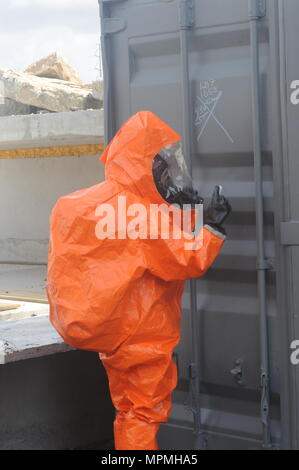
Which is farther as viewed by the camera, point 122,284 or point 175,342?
point 175,342

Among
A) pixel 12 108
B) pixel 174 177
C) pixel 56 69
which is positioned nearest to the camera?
pixel 174 177

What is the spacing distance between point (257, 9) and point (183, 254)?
1.12 m

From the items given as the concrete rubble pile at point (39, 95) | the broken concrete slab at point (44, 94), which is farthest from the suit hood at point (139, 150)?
the broken concrete slab at point (44, 94)

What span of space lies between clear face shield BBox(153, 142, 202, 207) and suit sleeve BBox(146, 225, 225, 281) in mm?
235

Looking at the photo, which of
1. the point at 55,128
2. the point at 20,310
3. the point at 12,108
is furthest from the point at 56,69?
the point at 20,310

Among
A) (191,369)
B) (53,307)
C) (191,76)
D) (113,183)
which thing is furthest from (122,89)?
(191,369)

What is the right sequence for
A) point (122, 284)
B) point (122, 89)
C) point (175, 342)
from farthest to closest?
point (122, 89) < point (175, 342) < point (122, 284)

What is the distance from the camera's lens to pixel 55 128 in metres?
9.58

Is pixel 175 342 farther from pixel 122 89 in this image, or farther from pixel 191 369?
pixel 122 89

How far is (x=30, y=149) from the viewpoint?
39.0ft

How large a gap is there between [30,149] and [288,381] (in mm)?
9497

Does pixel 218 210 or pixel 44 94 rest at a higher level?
pixel 44 94

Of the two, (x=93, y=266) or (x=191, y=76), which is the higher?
(x=191, y=76)

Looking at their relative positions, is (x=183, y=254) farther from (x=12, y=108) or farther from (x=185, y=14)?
(x=12, y=108)
